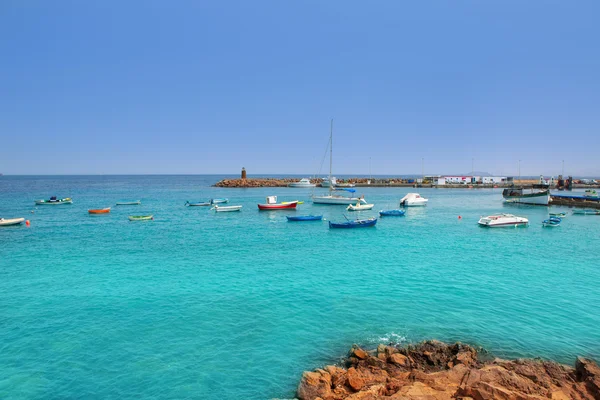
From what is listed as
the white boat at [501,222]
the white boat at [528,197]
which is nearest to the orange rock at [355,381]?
the white boat at [501,222]

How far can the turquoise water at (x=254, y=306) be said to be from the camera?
13656 millimetres

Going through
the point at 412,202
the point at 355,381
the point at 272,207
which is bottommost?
the point at 355,381

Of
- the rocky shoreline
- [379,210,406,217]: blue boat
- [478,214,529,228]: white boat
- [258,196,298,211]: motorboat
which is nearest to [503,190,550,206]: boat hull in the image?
[478,214,529,228]: white boat

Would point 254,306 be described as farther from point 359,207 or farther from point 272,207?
point 359,207

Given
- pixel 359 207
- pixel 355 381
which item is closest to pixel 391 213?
pixel 359 207

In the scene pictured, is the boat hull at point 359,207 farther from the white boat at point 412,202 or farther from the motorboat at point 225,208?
the motorboat at point 225,208

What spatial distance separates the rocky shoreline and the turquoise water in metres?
1.30

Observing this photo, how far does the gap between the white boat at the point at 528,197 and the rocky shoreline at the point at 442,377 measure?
69.5 m

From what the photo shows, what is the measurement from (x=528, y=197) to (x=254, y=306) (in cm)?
7380

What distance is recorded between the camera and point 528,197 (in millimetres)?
73938

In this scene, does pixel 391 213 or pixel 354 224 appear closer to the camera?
pixel 354 224

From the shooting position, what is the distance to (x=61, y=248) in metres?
34.1

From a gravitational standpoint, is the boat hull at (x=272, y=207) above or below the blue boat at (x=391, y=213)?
above

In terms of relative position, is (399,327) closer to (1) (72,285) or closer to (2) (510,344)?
(2) (510,344)
